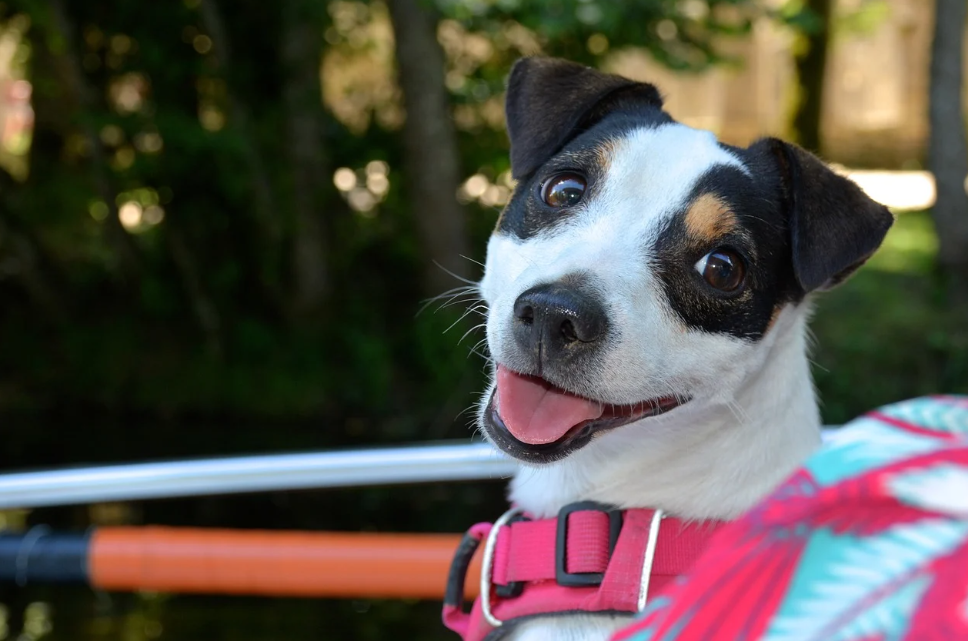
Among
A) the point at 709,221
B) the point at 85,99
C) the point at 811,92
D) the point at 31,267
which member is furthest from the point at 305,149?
the point at 811,92

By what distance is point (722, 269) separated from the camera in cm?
207

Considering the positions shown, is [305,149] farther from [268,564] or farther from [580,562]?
[580,562]

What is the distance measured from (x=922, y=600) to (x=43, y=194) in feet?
28.8

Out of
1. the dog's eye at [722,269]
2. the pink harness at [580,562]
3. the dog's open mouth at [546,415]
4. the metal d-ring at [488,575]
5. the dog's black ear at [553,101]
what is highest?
the dog's black ear at [553,101]

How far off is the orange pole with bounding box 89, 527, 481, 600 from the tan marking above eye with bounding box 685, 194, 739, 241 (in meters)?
1.07

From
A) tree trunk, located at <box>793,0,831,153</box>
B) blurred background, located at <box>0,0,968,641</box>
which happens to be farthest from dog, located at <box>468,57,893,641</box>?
tree trunk, located at <box>793,0,831,153</box>

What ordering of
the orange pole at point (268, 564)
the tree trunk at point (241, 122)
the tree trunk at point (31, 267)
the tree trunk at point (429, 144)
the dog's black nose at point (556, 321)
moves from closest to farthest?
the dog's black nose at point (556, 321) < the orange pole at point (268, 564) < the tree trunk at point (241, 122) < the tree trunk at point (429, 144) < the tree trunk at point (31, 267)

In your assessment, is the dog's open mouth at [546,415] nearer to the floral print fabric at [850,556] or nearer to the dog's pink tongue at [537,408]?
the dog's pink tongue at [537,408]

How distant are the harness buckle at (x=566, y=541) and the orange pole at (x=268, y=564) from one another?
2.20 ft

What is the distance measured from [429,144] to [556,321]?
5.97m

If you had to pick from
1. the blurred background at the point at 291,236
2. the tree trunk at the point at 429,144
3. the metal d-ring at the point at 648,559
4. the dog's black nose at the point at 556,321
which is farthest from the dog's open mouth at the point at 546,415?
the tree trunk at the point at 429,144

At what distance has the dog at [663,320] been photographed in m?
1.90

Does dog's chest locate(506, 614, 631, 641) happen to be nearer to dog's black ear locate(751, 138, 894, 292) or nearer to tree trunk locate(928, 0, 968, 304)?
dog's black ear locate(751, 138, 894, 292)

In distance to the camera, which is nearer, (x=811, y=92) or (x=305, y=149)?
(x=305, y=149)
